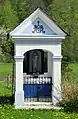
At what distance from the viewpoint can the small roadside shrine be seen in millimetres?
16250

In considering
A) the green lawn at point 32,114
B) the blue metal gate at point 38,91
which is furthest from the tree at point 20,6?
the green lawn at point 32,114

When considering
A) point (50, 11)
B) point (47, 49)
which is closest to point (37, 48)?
point (47, 49)

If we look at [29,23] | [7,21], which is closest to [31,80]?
[29,23]

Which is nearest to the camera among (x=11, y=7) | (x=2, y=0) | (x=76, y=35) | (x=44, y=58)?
(x=44, y=58)

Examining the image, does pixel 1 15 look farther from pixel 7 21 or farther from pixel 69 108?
pixel 69 108

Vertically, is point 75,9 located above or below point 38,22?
above

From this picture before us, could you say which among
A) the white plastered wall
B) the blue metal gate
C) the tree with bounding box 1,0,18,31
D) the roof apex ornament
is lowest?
the blue metal gate

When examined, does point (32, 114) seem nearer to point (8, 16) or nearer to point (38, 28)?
point (38, 28)

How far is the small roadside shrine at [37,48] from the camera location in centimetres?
1625

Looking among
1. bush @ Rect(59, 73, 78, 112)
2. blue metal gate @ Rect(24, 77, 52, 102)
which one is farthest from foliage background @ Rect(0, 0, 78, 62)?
bush @ Rect(59, 73, 78, 112)

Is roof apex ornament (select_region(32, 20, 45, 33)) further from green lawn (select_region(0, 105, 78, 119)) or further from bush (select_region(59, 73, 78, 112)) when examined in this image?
green lawn (select_region(0, 105, 78, 119))

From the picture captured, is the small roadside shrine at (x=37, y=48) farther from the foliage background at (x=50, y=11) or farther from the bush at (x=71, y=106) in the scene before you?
the foliage background at (x=50, y=11)

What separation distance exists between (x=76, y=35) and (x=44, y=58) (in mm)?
51119

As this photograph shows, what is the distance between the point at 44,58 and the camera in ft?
60.9
